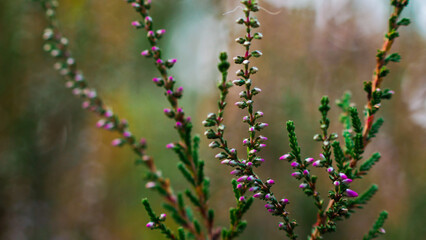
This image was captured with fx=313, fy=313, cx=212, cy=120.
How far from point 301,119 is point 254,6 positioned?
188cm

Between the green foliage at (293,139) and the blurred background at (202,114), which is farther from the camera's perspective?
the blurred background at (202,114)

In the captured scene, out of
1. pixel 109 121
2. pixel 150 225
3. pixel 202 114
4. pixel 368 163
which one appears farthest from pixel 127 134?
pixel 202 114

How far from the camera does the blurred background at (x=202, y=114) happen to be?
6.25 feet

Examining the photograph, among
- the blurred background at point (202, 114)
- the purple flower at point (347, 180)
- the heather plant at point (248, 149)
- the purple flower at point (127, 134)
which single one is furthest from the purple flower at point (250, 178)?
the blurred background at point (202, 114)

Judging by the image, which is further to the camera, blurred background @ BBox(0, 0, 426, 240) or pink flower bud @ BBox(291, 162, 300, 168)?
blurred background @ BBox(0, 0, 426, 240)

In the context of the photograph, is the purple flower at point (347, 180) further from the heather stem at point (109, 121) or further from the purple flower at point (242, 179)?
the heather stem at point (109, 121)

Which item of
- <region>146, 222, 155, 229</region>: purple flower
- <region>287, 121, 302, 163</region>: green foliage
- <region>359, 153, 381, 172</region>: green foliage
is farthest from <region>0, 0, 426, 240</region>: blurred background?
<region>146, 222, 155, 229</region>: purple flower

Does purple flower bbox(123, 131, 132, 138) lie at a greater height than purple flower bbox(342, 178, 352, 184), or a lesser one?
greater

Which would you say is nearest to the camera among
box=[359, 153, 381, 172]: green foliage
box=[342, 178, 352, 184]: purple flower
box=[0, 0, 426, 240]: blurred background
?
box=[342, 178, 352, 184]: purple flower

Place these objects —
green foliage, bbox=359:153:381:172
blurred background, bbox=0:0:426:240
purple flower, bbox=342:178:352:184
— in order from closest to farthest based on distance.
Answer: purple flower, bbox=342:178:352:184, green foliage, bbox=359:153:381:172, blurred background, bbox=0:0:426:240

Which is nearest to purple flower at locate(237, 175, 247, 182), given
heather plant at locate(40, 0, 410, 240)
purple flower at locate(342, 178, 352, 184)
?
heather plant at locate(40, 0, 410, 240)

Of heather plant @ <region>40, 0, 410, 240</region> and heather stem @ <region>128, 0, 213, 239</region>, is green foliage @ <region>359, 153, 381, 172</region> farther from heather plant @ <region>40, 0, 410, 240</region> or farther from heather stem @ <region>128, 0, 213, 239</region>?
heather stem @ <region>128, 0, 213, 239</region>

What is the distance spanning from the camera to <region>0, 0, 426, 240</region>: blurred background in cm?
190

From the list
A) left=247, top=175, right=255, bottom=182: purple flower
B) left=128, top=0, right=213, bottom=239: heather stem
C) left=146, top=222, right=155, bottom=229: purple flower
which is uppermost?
left=128, top=0, right=213, bottom=239: heather stem
